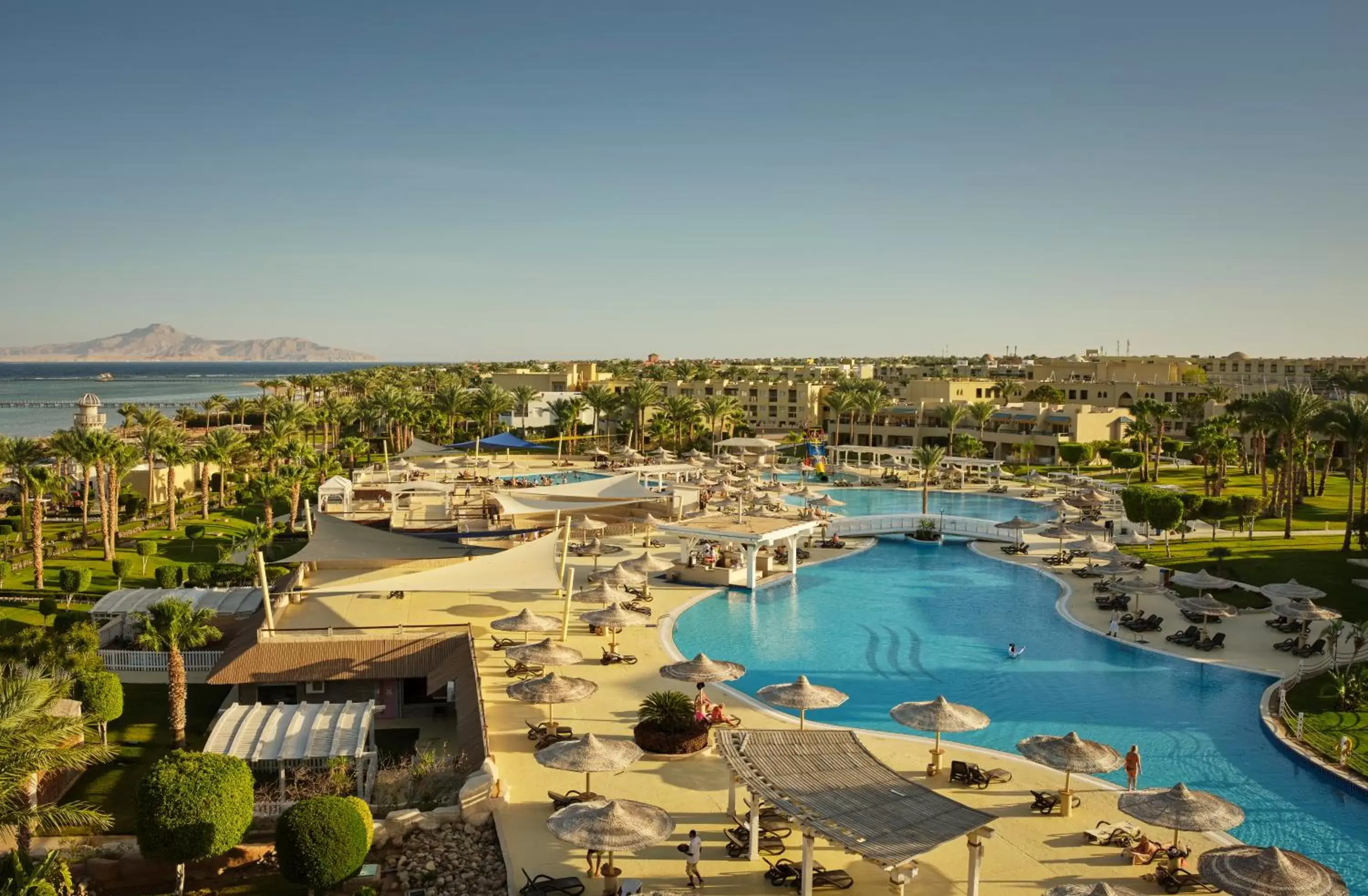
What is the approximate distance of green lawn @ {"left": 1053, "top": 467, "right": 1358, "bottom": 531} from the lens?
167 feet

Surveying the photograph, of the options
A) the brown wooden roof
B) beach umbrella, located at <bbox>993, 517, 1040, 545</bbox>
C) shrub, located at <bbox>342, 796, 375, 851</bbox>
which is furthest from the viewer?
beach umbrella, located at <bbox>993, 517, 1040, 545</bbox>

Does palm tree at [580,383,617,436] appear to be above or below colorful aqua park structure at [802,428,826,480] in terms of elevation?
above

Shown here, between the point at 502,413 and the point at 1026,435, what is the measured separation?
5375cm

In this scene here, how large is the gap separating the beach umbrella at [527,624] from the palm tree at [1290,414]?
1457 inches

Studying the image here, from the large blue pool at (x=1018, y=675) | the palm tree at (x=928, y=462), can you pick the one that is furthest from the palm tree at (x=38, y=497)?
the palm tree at (x=928, y=462)

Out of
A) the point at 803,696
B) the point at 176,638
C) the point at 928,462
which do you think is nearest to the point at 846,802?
the point at 803,696

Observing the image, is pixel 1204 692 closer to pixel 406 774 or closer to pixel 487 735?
pixel 487 735

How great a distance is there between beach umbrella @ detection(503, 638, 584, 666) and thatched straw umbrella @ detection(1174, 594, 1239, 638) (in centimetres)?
2085

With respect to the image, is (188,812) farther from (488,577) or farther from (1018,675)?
(1018,675)

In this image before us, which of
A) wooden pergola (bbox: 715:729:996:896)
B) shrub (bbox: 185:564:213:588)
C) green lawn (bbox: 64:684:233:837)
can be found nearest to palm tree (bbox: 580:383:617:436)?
shrub (bbox: 185:564:213:588)

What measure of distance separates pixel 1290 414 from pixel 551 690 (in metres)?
43.1

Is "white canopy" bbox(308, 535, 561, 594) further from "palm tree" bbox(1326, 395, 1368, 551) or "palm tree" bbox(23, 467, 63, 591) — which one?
"palm tree" bbox(1326, 395, 1368, 551)

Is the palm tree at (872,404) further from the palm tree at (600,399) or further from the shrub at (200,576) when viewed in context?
the shrub at (200,576)

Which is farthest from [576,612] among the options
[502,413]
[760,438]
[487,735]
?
[502,413]
